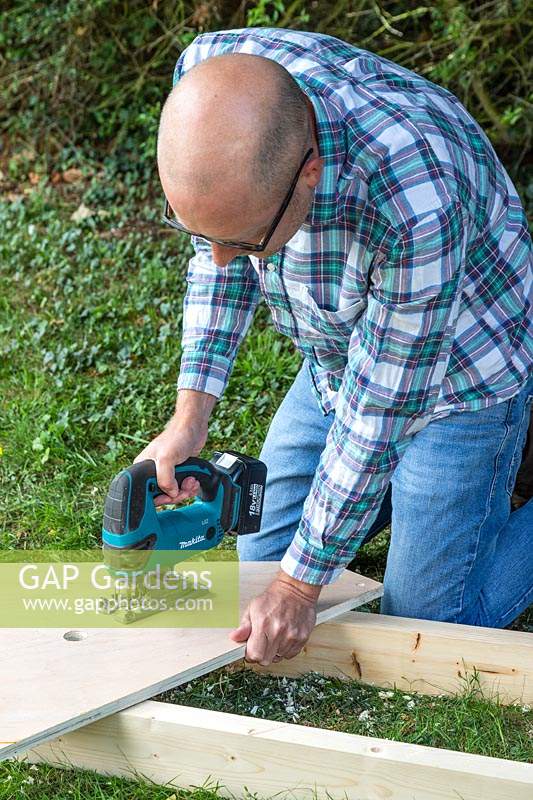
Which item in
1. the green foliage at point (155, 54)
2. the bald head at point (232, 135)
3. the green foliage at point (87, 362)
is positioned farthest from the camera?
the green foliage at point (155, 54)

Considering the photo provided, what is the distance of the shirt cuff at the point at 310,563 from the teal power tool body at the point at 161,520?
0.92 feet

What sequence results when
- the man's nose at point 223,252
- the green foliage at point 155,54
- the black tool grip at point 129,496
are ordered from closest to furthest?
the man's nose at point 223,252 → the black tool grip at point 129,496 → the green foliage at point 155,54

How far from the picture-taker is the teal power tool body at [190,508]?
8.29 feet

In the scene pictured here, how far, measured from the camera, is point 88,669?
8.19ft

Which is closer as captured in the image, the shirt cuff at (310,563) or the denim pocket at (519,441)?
the shirt cuff at (310,563)

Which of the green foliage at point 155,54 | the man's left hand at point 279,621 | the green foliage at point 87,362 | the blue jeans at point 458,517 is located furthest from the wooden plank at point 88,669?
the green foliage at point 155,54

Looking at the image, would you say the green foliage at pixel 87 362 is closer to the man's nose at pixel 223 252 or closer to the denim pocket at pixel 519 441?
the denim pocket at pixel 519 441

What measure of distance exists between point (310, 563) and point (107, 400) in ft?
6.80

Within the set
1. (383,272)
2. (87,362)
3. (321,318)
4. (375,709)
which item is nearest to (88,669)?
(375,709)

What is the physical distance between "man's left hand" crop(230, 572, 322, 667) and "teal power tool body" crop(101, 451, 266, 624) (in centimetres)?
26

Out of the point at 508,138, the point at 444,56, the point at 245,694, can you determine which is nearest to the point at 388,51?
the point at 444,56

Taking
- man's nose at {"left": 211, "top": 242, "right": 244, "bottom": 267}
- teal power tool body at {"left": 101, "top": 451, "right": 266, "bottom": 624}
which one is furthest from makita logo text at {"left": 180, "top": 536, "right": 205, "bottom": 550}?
man's nose at {"left": 211, "top": 242, "right": 244, "bottom": 267}

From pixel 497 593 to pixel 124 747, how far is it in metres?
1.27

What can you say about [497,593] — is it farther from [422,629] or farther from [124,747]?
[124,747]
